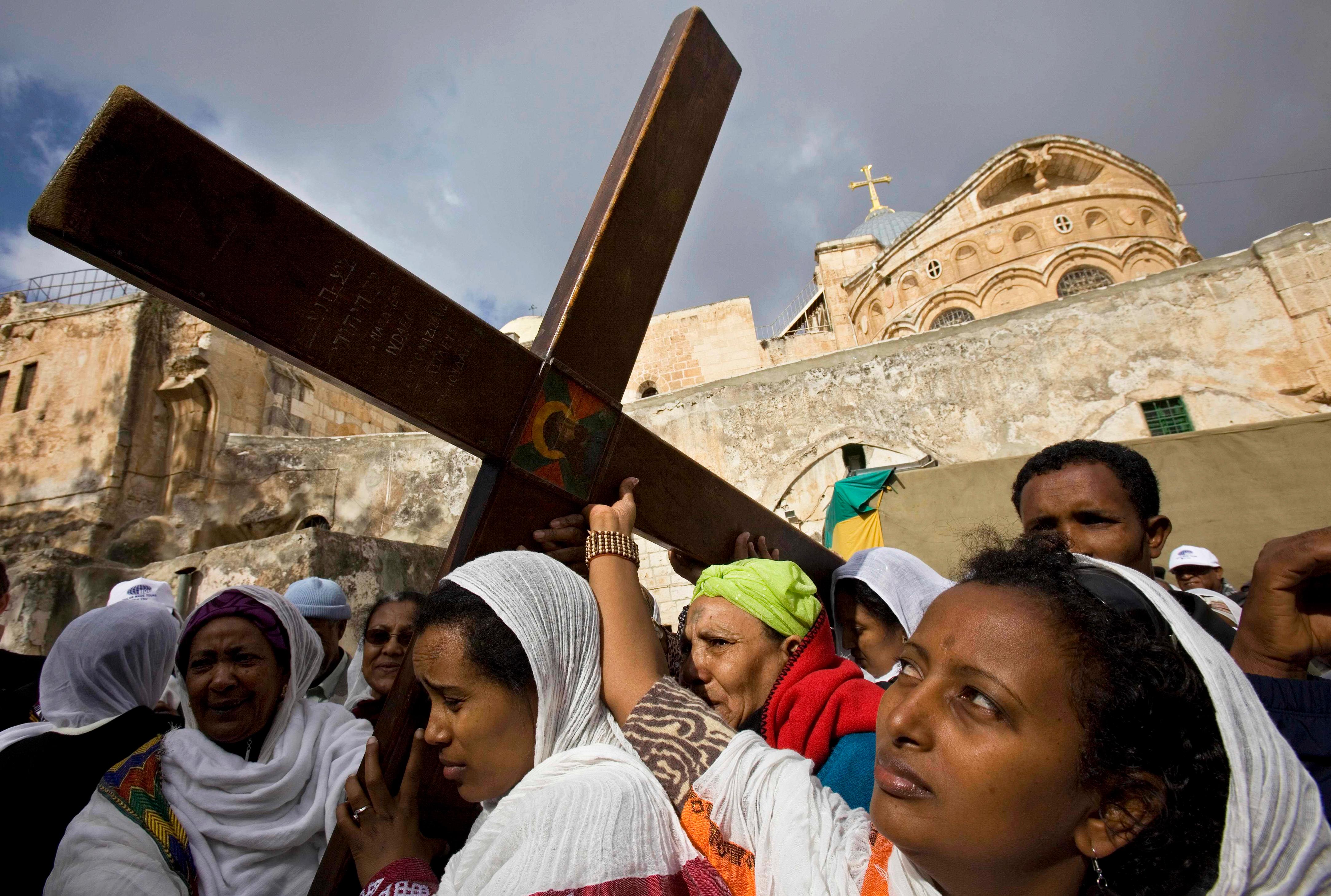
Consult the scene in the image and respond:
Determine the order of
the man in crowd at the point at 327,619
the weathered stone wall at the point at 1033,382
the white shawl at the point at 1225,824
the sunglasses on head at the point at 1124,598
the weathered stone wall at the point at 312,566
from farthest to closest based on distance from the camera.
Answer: the weathered stone wall at the point at 1033,382, the weathered stone wall at the point at 312,566, the man in crowd at the point at 327,619, the sunglasses on head at the point at 1124,598, the white shawl at the point at 1225,824

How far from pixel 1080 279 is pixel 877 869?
26073mm

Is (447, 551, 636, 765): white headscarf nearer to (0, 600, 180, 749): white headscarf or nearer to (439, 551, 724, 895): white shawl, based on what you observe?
(439, 551, 724, 895): white shawl

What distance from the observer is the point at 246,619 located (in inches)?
76.4

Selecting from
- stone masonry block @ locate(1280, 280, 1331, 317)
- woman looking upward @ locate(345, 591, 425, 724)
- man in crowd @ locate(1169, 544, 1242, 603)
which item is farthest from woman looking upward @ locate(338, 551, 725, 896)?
stone masonry block @ locate(1280, 280, 1331, 317)

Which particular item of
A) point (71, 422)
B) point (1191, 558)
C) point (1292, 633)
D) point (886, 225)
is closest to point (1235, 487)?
point (1191, 558)

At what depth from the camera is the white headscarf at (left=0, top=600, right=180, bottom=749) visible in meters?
1.82

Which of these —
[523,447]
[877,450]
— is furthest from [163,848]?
[877,450]

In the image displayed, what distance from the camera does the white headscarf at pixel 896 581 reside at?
214 cm

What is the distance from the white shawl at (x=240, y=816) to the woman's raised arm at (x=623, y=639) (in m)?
0.67

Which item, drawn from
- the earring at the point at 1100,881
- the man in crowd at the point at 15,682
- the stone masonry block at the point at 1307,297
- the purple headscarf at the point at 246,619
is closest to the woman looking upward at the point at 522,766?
the earring at the point at 1100,881

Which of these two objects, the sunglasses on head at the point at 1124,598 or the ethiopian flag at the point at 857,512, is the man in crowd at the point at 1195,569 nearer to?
the ethiopian flag at the point at 857,512

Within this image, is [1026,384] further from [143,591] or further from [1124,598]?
[143,591]

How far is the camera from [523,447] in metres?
1.62

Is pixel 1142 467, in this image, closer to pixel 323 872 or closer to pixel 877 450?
pixel 323 872
